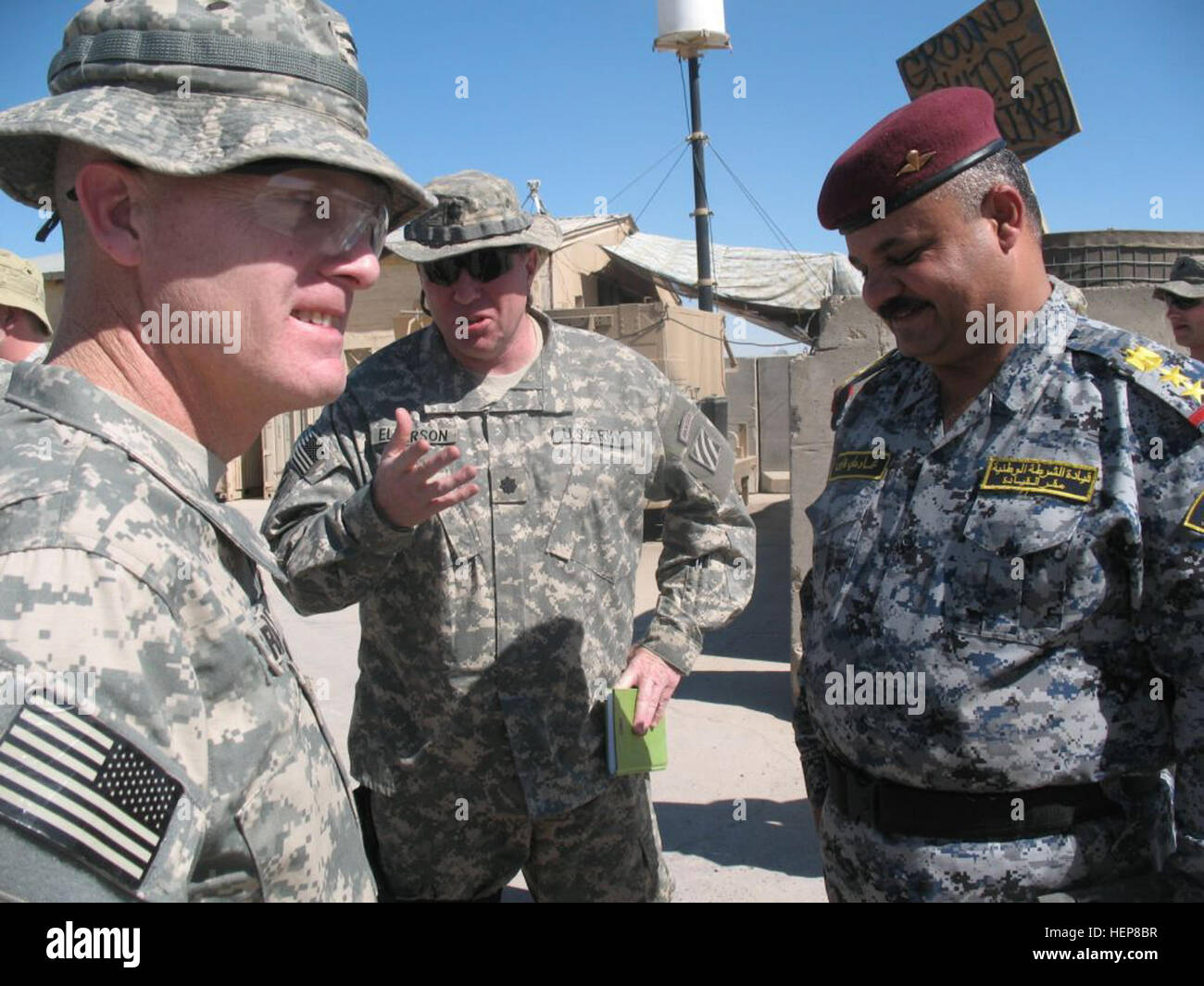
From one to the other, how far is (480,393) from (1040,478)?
1.38 meters

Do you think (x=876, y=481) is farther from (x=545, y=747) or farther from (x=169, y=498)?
(x=169, y=498)

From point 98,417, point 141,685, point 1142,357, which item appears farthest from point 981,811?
point 98,417

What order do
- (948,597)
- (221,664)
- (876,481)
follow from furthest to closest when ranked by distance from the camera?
(876,481)
(948,597)
(221,664)

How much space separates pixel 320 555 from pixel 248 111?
1237 millimetres

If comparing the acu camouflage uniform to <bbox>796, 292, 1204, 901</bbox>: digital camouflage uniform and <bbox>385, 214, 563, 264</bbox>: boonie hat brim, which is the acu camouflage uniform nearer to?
<bbox>796, 292, 1204, 901</bbox>: digital camouflage uniform

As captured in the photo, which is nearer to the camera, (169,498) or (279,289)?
(169,498)

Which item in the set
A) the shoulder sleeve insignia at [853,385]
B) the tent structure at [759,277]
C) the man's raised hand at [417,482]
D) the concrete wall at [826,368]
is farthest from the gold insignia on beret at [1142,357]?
the tent structure at [759,277]

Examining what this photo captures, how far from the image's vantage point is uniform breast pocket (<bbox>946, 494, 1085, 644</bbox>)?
67.9 inches

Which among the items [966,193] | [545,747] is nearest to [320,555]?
[545,747]

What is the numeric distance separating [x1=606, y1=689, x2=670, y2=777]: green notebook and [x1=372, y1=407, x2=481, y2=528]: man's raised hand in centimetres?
68

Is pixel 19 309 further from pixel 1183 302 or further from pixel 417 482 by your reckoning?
pixel 1183 302

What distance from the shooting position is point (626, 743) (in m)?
2.29

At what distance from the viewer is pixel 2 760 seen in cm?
79

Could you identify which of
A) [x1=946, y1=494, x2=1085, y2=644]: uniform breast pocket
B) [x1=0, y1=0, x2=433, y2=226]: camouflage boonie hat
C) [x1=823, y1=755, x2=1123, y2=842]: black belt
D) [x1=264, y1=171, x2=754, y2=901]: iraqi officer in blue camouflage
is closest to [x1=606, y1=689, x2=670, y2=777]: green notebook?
[x1=264, y1=171, x2=754, y2=901]: iraqi officer in blue camouflage
